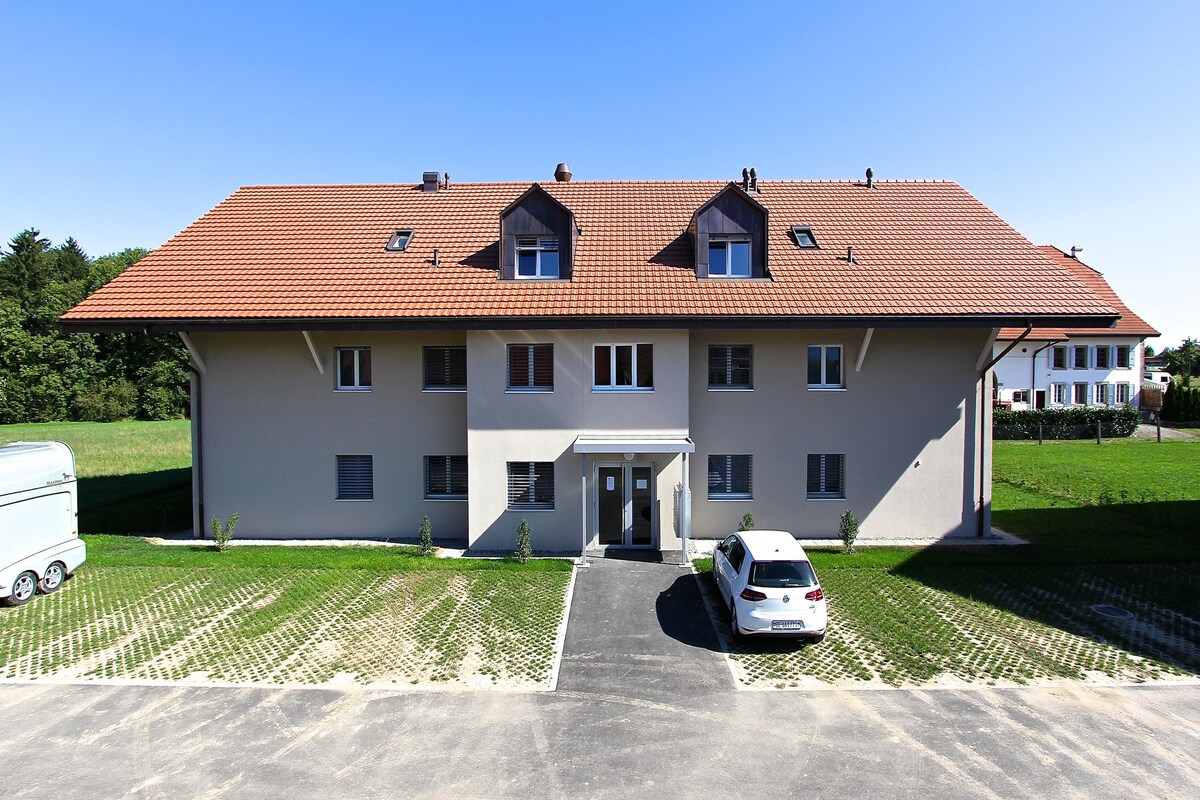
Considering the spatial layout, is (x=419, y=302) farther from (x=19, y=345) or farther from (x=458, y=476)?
(x=19, y=345)

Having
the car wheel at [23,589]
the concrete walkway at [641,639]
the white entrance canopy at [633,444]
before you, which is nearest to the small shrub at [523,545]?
the concrete walkway at [641,639]

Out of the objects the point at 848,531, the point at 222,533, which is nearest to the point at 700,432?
the point at 848,531

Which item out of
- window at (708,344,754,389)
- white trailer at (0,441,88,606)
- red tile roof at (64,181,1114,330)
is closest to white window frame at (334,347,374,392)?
red tile roof at (64,181,1114,330)

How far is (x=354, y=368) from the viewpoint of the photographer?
15836 mm

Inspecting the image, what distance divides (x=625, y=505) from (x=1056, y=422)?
111 ft

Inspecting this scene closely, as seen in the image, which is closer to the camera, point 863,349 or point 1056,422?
point 863,349

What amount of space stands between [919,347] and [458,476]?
12.2 metres

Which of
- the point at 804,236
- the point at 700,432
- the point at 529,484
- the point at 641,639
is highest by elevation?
the point at 804,236

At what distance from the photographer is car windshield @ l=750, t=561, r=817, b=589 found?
9484mm

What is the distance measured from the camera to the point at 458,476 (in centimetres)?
1577

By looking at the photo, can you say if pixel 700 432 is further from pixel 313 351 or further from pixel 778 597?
pixel 313 351

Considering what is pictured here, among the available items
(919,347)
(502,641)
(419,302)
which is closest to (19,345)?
(419,302)

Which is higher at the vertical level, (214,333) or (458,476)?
(214,333)

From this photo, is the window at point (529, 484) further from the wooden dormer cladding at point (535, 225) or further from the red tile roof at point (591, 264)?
the wooden dormer cladding at point (535, 225)
